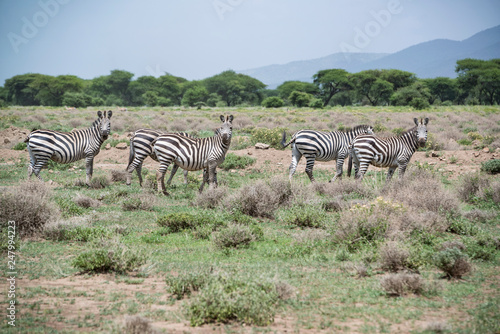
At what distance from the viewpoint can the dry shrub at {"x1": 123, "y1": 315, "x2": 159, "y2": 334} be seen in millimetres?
4449

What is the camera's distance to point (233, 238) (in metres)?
7.95

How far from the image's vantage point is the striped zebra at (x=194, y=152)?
41.0 ft

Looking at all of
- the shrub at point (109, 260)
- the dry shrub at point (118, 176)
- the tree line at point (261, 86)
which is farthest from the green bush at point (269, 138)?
the tree line at point (261, 86)

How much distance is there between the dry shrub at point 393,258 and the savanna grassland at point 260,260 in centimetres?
2

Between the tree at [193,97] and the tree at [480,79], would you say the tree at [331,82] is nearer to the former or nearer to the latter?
the tree at [480,79]

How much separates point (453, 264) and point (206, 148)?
25.7 ft

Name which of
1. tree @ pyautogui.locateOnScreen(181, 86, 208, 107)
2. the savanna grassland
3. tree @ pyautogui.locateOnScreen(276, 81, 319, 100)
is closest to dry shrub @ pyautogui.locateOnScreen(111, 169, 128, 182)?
the savanna grassland

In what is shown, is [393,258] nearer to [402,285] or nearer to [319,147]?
[402,285]

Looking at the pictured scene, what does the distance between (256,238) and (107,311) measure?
12.4 ft

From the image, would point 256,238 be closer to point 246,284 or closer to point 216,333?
point 246,284

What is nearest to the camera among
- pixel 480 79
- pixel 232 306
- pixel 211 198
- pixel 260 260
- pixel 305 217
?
pixel 232 306

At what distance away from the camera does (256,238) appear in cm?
848

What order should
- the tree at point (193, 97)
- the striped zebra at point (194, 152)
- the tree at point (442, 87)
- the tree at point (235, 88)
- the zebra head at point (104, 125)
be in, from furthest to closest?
the tree at point (235, 88), the tree at point (442, 87), the tree at point (193, 97), the zebra head at point (104, 125), the striped zebra at point (194, 152)

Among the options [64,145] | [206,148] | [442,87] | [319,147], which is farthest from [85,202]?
[442,87]
